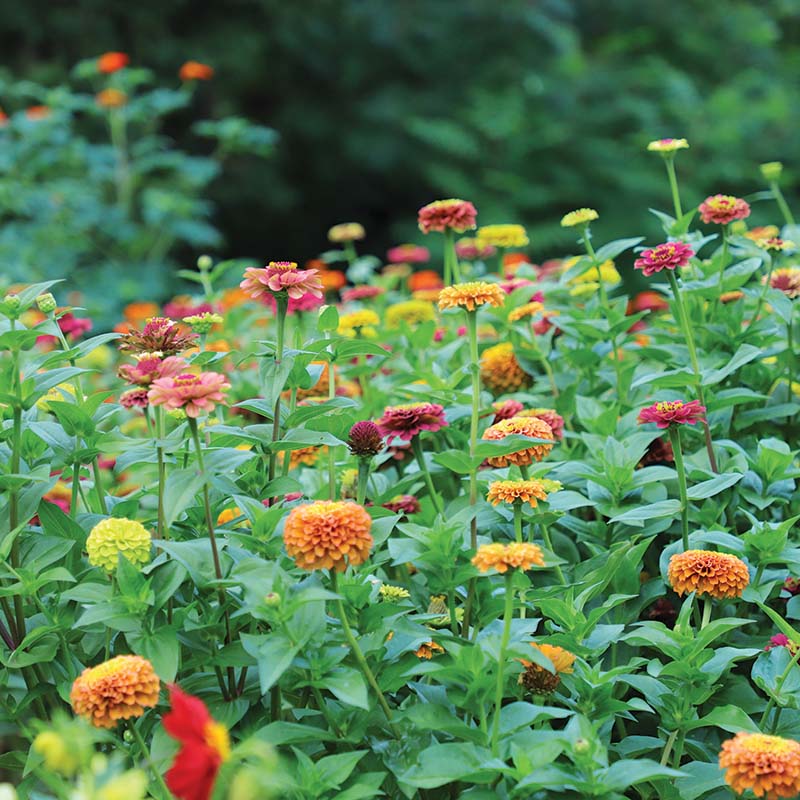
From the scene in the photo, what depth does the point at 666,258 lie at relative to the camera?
130 cm

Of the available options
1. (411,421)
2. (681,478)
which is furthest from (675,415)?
(411,421)

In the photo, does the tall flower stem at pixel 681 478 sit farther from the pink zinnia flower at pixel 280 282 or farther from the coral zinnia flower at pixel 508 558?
the pink zinnia flower at pixel 280 282

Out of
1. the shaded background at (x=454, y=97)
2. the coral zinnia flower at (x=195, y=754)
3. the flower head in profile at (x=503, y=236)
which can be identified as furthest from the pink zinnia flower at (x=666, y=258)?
→ the shaded background at (x=454, y=97)

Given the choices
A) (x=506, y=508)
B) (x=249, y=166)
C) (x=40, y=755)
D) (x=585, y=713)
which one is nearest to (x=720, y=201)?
(x=506, y=508)

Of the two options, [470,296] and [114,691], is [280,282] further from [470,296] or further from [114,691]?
[114,691]

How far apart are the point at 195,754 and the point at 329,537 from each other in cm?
28

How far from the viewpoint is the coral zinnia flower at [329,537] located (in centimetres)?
89

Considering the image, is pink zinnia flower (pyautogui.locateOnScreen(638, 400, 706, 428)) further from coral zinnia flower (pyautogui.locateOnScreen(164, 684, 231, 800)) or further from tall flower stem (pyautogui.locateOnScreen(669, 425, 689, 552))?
coral zinnia flower (pyautogui.locateOnScreen(164, 684, 231, 800))

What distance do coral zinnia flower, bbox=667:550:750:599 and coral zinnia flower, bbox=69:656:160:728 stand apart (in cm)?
53

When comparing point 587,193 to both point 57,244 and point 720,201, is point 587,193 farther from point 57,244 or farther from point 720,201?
point 720,201

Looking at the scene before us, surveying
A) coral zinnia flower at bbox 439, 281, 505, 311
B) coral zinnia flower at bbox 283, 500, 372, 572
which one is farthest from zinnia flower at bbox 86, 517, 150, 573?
coral zinnia flower at bbox 439, 281, 505, 311

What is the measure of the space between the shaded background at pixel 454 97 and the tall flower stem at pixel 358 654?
445 centimetres

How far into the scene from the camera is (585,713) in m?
1.01

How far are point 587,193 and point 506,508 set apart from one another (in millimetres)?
4782
